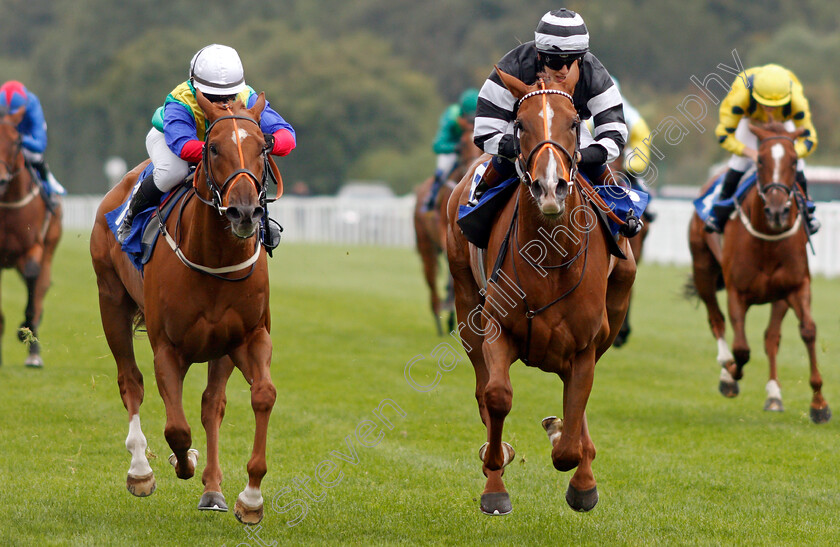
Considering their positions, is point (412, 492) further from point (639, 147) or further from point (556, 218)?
point (639, 147)

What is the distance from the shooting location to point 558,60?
19.5 ft

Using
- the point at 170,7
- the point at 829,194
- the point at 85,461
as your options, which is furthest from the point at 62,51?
the point at 85,461

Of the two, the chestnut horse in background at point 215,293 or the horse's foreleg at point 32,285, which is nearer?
the chestnut horse in background at point 215,293

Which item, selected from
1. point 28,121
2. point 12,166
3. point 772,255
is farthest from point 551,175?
point 28,121

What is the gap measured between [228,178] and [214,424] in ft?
5.27

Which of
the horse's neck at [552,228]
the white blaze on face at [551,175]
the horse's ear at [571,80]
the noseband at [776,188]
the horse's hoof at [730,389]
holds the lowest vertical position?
the horse's hoof at [730,389]

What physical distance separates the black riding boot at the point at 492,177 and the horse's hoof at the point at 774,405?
161 inches

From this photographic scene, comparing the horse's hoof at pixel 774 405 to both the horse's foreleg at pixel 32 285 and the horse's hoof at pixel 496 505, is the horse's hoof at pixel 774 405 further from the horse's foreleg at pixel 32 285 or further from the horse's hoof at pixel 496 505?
the horse's foreleg at pixel 32 285

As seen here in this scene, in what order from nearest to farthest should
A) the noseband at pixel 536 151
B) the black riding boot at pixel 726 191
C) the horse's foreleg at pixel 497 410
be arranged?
the noseband at pixel 536 151 → the horse's foreleg at pixel 497 410 → the black riding boot at pixel 726 191

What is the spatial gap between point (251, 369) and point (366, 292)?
1315 centimetres

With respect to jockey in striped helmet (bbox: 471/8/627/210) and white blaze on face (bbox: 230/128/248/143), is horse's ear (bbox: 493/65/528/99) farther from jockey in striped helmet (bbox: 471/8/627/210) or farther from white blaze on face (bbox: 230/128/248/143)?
white blaze on face (bbox: 230/128/248/143)

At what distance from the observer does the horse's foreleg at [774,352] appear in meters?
9.22

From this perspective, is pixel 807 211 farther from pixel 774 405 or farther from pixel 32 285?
pixel 32 285

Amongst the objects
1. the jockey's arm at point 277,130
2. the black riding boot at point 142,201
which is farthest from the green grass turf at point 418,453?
the jockey's arm at point 277,130
